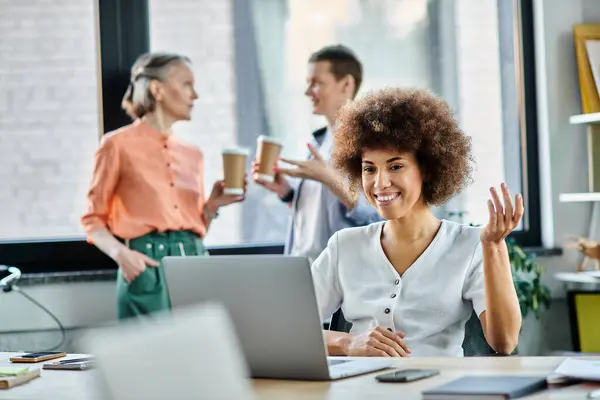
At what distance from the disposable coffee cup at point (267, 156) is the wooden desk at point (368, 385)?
57.7 inches

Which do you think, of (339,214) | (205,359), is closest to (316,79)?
(339,214)

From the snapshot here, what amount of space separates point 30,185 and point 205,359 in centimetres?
289

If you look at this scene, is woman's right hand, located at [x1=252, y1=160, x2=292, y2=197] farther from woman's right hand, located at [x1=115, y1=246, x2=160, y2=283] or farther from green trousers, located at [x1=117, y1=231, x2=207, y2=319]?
woman's right hand, located at [x1=115, y1=246, x2=160, y2=283]

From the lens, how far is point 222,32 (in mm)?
4125

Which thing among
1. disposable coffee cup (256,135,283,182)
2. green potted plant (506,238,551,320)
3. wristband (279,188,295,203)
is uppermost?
disposable coffee cup (256,135,283,182)

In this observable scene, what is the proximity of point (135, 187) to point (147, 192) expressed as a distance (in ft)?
0.15

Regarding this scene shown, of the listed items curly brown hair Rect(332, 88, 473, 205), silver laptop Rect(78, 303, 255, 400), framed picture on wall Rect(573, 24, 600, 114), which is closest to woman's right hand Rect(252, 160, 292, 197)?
curly brown hair Rect(332, 88, 473, 205)

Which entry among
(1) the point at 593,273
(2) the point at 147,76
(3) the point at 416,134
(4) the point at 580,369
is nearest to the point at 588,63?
(1) the point at 593,273

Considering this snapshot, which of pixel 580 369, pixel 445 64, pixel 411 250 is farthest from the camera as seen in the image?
pixel 445 64

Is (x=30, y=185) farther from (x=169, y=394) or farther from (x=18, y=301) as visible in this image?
(x=169, y=394)

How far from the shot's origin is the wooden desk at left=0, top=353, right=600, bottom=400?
168 cm

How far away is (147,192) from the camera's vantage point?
132 inches

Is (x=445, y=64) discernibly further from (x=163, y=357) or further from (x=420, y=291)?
(x=163, y=357)

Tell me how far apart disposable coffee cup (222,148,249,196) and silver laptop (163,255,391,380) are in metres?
1.44
